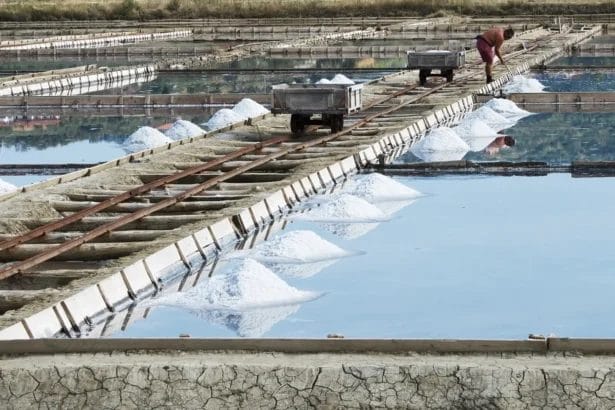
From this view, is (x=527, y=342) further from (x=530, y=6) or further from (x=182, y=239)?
(x=530, y=6)

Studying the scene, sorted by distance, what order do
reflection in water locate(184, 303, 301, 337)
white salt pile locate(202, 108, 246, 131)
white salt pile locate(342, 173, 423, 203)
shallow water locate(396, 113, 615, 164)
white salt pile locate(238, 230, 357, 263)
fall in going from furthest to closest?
white salt pile locate(202, 108, 246, 131)
shallow water locate(396, 113, 615, 164)
white salt pile locate(342, 173, 423, 203)
white salt pile locate(238, 230, 357, 263)
reflection in water locate(184, 303, 301, 337)

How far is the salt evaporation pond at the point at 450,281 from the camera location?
22.2 ft

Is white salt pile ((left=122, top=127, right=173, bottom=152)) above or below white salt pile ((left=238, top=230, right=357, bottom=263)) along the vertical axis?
below

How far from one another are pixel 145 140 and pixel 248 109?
3.10 meters

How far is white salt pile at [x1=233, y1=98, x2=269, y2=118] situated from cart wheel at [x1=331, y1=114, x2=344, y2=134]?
118 inches

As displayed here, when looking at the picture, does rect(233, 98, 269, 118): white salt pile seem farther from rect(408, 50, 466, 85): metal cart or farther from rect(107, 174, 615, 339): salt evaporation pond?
rect(107, 174, 615, 339): salt evaporation pond

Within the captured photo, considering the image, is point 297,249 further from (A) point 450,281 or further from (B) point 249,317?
(B) point 249,317

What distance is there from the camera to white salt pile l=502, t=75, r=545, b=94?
19.5 m

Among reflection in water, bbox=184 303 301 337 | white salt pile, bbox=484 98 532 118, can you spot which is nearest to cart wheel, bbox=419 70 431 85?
white salt pile, bbox=484 98 532 118

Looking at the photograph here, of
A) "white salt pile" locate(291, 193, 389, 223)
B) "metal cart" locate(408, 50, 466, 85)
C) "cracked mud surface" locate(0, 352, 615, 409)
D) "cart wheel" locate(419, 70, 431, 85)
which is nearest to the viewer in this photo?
"cracked mud surface" locate(0, 352, 615, 409)

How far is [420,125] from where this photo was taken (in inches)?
595

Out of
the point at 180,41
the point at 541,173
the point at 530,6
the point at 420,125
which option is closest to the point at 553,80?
the point at 420,125

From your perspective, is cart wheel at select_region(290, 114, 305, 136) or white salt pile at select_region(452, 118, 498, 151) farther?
white salt pile at select_region(452, 118, 498, 151)

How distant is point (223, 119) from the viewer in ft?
54.2
